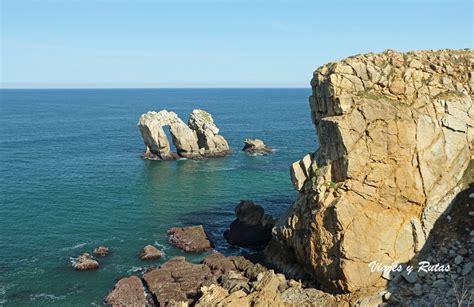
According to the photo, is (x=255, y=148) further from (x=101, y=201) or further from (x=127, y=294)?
(x=127, y=294)

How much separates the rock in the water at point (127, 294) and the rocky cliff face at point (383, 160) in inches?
613

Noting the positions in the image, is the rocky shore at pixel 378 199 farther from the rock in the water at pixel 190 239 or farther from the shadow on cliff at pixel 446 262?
the rock in the water at pixel 190 239

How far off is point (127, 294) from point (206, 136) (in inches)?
2732

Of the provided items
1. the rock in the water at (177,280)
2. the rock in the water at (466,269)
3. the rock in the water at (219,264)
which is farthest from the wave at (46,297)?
the rock in the water at (466,269)

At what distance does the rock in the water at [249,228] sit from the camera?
54.9 m

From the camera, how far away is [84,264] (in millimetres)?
48438

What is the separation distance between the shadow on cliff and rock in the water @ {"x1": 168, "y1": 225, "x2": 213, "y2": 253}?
23.8 m

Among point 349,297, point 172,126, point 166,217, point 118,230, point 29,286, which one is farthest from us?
point 172,126

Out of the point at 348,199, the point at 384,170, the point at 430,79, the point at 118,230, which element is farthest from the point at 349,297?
the point at 118,230

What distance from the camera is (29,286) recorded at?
45.1 meters

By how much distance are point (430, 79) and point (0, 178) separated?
245 ft

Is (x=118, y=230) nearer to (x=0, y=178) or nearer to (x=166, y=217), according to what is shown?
(x=166, y=217)

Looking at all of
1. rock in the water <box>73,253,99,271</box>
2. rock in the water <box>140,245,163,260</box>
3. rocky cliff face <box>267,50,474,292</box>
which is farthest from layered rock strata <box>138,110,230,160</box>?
rocky cliff face <box>267,50,474,292</box>

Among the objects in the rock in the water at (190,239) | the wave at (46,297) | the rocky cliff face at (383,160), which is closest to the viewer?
the rocky cliff face at (383,160)
